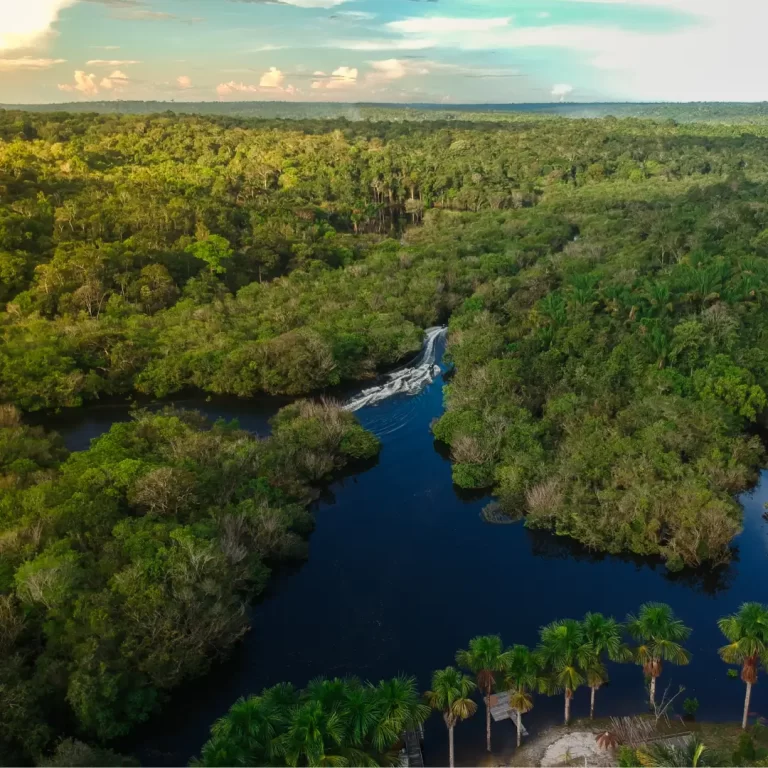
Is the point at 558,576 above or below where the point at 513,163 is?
below

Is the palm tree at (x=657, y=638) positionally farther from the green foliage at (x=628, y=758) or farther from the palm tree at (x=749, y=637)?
the green foliage at (x=628, y=758)

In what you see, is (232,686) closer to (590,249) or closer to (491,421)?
(491,421)

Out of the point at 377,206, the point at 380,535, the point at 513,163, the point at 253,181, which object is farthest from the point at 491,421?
the point at 513,163

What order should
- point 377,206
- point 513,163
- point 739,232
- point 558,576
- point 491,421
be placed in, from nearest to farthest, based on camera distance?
point 558,576 → point 491,421 → point 739,232 → point 377,206 → point 513,163

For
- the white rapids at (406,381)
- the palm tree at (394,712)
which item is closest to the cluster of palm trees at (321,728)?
the palm tree at (394,712)

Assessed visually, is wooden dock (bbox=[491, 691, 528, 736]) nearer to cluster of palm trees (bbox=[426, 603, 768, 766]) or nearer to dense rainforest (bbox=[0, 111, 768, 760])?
cluster of palm trees (bbox=[426, 603, 768, 766])

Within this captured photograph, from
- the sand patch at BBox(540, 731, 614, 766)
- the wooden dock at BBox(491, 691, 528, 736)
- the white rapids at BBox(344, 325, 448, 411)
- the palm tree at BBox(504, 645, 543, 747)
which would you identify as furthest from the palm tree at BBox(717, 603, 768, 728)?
the white rapids at BBox(344, 325, 448, 411)
